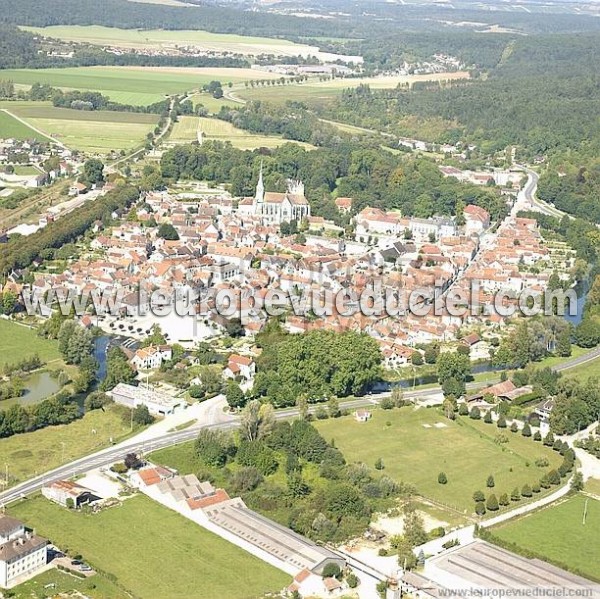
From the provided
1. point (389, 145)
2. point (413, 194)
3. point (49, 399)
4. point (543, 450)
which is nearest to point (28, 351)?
point (49, 399)

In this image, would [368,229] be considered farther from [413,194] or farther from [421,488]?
[421,488]

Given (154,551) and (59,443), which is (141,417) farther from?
(154,551)

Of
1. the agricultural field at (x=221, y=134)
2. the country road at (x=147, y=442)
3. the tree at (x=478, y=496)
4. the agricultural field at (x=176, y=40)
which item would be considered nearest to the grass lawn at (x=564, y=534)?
the tree at (x=478, y=496)

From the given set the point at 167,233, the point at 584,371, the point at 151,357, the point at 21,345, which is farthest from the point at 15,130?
the point at 584,371

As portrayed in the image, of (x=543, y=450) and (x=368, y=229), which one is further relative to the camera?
(x=368, y=229)

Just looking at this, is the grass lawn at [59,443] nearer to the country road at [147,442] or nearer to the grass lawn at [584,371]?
the country road at [147,442]

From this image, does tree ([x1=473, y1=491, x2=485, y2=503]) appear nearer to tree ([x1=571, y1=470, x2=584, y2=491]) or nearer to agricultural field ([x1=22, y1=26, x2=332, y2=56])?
tree ([x1=571, y1=470, x2=584, y2=491])
